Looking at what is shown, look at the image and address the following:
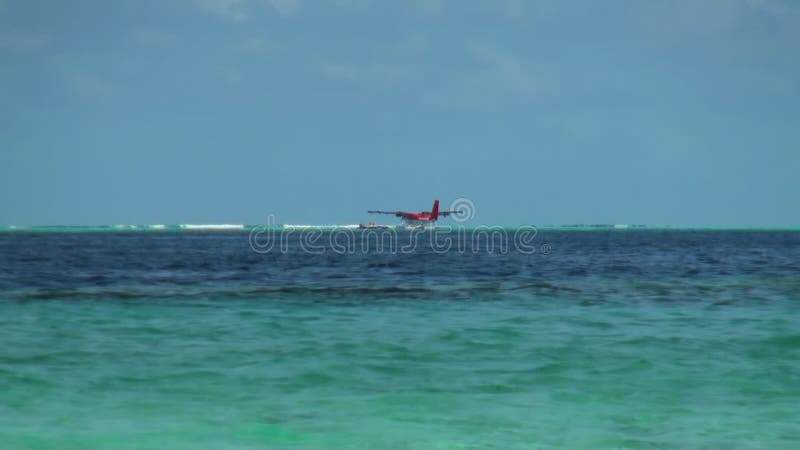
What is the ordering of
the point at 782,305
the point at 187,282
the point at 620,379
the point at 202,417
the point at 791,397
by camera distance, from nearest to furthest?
1. the point at 202,417
2. the point at 791,397
3. the point at 620,379
4. the point at 782,305
5. the point at 187,282

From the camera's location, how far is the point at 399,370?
43.5ft

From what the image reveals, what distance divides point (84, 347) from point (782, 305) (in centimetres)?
1704

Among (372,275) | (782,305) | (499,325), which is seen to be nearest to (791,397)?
(499,325)

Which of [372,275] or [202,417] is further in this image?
[372,275]

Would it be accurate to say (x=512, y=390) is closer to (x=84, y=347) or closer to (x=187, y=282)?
(x=84, y=347)

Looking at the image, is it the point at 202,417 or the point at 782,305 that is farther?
the point at 782,305

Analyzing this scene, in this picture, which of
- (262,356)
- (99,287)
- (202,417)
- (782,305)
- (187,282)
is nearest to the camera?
(202,417)

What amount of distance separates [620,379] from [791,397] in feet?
7.56

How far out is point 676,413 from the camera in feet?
34.1

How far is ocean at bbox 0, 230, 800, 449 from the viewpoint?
954cm

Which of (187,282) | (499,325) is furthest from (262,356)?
(187,282)

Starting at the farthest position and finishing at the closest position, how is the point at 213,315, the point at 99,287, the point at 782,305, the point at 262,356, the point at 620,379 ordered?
the point at 99,287, the point at 782,305, the point at 213,315, the point at 262,356, the point at 620,379

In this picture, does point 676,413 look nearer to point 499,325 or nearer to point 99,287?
point 499,325

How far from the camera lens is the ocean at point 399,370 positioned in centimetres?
954
